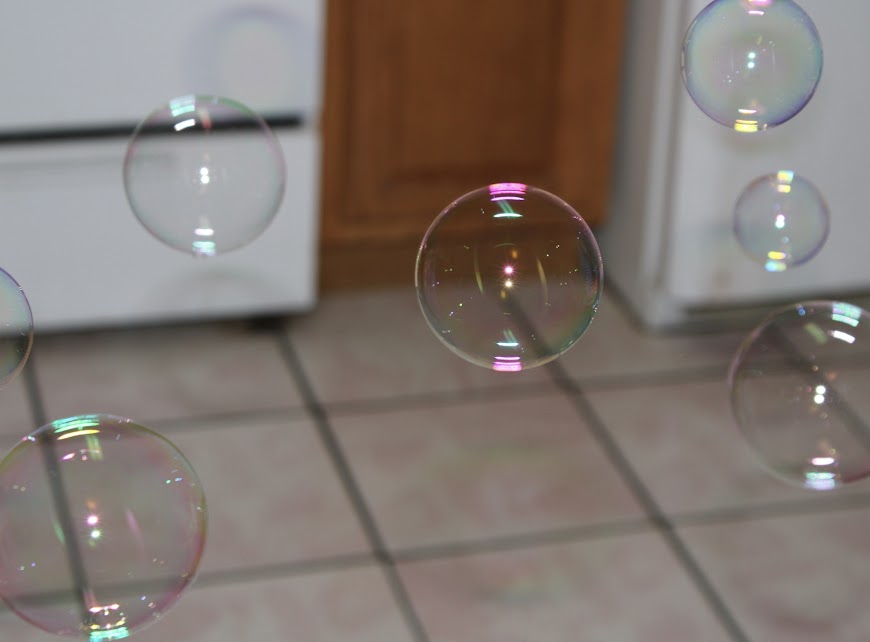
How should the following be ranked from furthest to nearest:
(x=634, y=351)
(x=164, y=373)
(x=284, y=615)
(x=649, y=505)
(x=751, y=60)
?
(x=634, y=351), (x=164, y=373), (x=649, y=505), (x=284, y=615), (x=751, y=60)

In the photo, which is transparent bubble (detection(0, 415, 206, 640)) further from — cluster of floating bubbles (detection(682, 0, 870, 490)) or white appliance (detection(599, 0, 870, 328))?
white appliance (detection(599, 0, 870, 328))

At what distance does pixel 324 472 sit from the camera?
6.32 feet

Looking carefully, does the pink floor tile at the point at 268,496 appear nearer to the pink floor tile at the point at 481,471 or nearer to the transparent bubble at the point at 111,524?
the pink floor tile at the point at 481,471

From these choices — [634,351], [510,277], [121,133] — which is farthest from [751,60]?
[121,133]

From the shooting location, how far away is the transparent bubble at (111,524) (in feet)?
4.43

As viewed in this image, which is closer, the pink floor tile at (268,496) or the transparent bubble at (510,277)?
the transparent bubble at (510,277)

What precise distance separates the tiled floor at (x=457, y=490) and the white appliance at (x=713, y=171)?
0.35 ft

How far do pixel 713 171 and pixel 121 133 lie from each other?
0.90 metres

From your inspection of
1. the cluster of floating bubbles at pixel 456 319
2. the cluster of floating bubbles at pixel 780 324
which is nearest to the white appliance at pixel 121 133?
the cluster of floating bubbles at pixel 456 319

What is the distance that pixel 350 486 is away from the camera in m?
1.90

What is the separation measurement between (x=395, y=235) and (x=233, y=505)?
64 centimetres

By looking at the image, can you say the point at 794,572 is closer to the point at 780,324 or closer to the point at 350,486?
the point at 780,324

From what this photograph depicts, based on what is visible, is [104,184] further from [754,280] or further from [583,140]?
[754,280]

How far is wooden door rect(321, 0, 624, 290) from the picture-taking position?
218 centimetres
